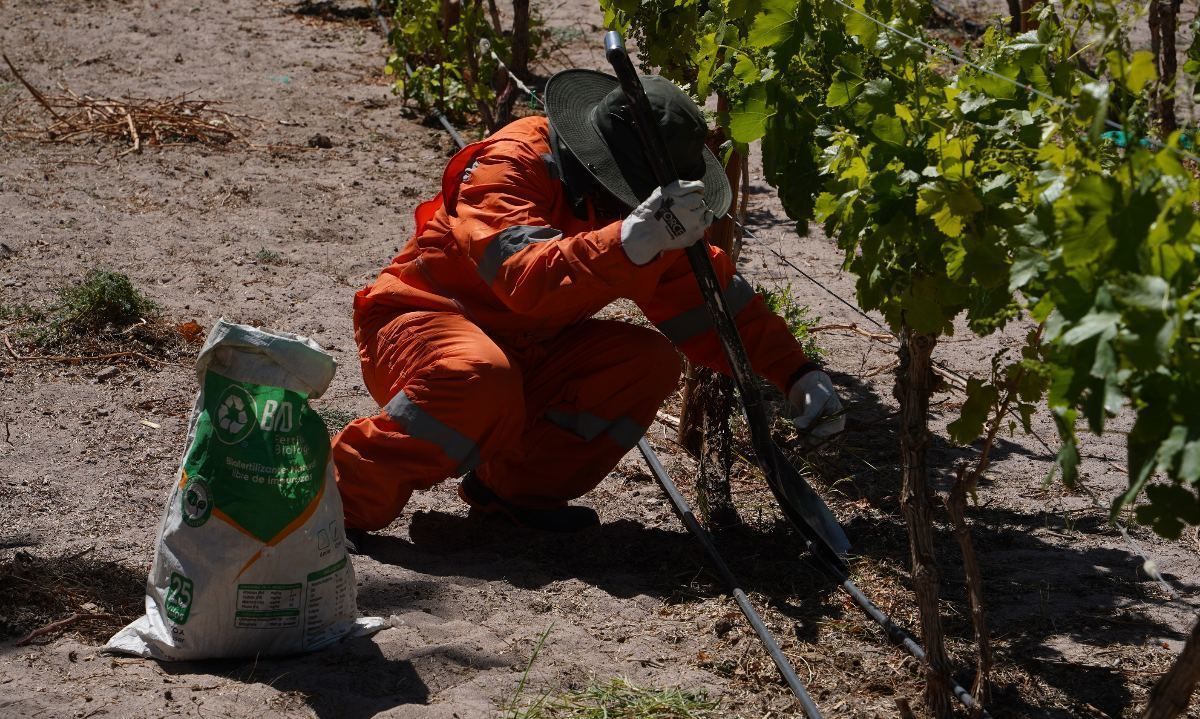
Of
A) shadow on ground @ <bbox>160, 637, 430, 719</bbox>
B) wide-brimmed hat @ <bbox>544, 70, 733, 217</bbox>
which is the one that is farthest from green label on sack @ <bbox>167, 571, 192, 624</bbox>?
wide-brimmed hat @ <bbox>544, 70, 733, 217</bbox>

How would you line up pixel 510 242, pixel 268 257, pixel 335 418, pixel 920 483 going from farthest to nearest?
pixel 268 257 < pixel 335 418 < pixel 510 242 < pixel 920 483

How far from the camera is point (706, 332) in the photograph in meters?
3.61

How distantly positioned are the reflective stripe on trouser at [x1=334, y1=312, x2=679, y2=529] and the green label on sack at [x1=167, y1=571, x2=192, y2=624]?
76 centimetres

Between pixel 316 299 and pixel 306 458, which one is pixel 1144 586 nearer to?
pixel 306 458

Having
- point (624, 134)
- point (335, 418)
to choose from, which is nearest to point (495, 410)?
point (624, 134)

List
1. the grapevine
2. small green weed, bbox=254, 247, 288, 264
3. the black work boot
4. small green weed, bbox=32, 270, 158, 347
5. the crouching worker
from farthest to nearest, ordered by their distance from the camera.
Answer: small green weed, bbox=254, 247, 288, 264
small green weed, bbox=32, 270, 158, 347
the black work boot
the crouching worker
the grapevine

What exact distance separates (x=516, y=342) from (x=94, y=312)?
189 centimetres

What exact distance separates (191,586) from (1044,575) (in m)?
2.22

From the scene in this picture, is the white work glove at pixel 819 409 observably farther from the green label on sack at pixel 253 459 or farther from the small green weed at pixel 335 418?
the small green weed at pixel 335 418

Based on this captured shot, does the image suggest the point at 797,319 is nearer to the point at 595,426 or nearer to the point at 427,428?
the point at 595,426

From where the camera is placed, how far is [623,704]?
2682mm

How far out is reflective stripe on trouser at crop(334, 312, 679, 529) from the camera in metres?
Answer: 3.30

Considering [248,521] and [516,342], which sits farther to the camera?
[516,342]

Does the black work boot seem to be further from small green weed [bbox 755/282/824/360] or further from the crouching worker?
small green weed [bbox 755/282/824/360]
